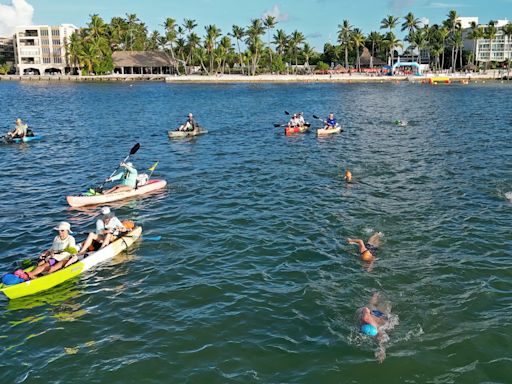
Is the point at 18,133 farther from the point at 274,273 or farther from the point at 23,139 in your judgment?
the point at 274,273

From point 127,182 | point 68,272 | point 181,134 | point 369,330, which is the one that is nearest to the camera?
point 369,330

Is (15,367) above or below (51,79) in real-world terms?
below

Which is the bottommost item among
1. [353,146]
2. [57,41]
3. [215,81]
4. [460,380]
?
[460,380]

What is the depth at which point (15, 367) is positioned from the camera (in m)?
11.6

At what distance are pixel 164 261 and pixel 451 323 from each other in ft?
30.8

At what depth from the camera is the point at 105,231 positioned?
706 inches

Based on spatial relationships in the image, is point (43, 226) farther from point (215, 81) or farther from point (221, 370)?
point (215, 81)

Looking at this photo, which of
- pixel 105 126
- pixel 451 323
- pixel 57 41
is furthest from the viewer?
pixel 57 41

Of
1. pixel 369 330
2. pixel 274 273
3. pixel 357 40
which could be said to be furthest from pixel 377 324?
pixel 357 40

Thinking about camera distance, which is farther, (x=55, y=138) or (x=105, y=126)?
(x=105, y=126)

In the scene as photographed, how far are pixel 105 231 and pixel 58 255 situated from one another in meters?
2.39

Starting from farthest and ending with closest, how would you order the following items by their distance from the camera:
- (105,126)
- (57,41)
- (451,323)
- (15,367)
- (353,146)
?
(57,41) < (105,126) < (353,146) < (451,323) < (15,367)

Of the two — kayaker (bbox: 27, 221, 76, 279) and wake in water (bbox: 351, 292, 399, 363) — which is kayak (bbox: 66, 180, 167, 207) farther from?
wake in water (bbox: 351, 292, 399, 363)

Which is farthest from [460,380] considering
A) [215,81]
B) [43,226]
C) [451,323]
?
[215,81]
